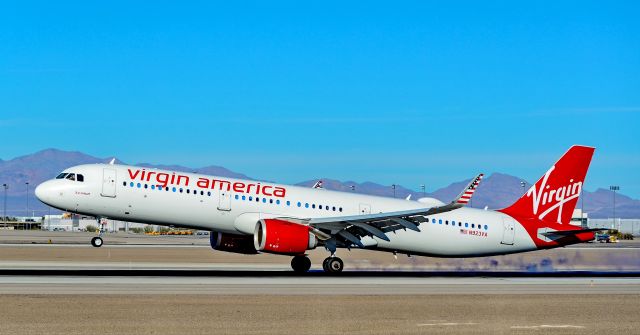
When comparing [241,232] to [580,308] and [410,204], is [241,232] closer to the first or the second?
[410,204]

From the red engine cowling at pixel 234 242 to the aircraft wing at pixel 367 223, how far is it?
9.73ft

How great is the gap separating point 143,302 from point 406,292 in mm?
10038

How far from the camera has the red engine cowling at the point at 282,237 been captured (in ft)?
138

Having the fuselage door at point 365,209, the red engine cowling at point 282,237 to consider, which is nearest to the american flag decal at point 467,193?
the fuselage door at point 365,209

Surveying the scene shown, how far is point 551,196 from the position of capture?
49719mm

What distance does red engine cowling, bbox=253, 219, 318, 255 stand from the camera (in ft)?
138

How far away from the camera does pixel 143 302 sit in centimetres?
2814

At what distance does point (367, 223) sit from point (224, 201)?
665 centimetres

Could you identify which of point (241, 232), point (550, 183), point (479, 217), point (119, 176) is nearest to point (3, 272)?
point (119, 176)

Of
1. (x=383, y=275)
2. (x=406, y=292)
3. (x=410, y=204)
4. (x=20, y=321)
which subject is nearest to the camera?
(x=20, y=321)

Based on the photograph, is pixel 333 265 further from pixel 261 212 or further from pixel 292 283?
pixel 292 283

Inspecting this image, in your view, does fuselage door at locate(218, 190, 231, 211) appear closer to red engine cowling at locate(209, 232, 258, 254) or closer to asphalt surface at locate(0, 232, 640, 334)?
red engine cowling at locate(209, 232, 258, 254)

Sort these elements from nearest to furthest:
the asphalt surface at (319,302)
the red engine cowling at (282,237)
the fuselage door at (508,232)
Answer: the asphalt surface at (319,302)
the red engine cowling at (282,237)
the fuselage door at (508,232)

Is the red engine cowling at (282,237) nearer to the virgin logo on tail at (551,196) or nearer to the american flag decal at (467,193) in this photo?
the american flag decal at (467,193)
